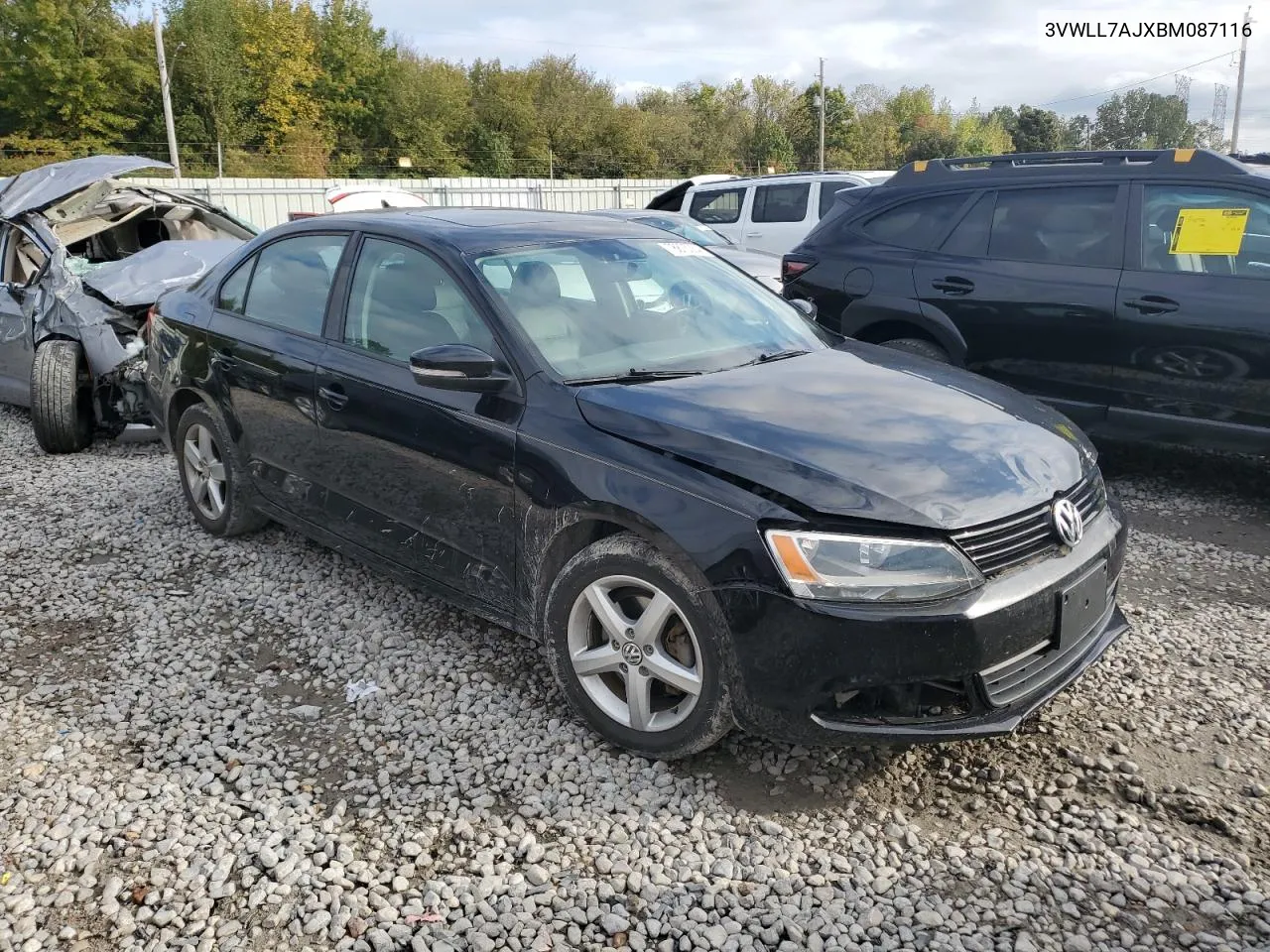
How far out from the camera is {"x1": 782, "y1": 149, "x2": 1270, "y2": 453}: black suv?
502 cm

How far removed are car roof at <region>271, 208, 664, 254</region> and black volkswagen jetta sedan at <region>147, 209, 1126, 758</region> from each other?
20mm

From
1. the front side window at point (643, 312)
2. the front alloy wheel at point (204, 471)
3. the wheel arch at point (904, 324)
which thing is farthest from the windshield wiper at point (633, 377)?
the wheel arch at point (904, 324)

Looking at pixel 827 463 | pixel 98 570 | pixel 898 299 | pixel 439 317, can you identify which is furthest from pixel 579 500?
pixel 898 299

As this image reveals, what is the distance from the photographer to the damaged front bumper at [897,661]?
2580 mm

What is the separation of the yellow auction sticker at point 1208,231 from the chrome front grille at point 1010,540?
2.96m

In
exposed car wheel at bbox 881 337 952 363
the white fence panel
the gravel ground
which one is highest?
the white fence panel

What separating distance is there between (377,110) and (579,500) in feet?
199

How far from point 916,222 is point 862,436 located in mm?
3706

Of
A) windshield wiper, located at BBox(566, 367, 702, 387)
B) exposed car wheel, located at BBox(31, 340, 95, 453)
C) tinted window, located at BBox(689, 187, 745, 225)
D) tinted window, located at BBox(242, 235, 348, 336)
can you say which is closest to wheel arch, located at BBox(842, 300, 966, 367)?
windshield wiper, located at BBox(566, 367, 702, 387)

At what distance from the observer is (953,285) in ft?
19.2

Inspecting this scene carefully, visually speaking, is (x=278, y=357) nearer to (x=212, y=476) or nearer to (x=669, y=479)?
(x=212, y=476)

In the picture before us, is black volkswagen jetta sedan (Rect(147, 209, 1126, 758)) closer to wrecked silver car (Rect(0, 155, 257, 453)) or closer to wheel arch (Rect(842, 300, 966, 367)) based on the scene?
wheel arch (Rect(842, 300, 966, 367))

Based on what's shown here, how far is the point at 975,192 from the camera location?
5.95m

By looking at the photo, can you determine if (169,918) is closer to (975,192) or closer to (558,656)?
(558,656)
